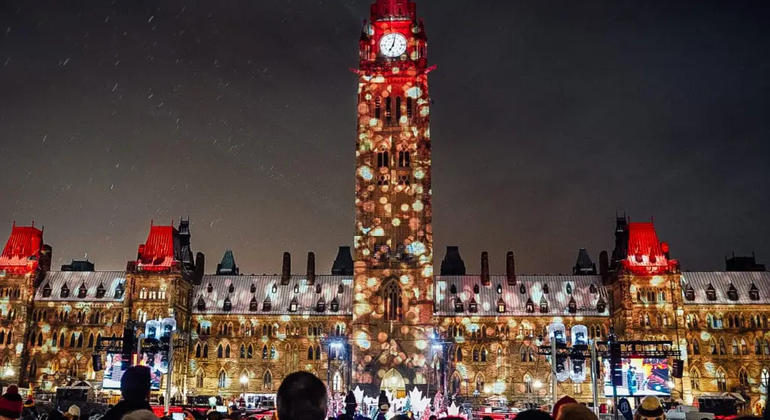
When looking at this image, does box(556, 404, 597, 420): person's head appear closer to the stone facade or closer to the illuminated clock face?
the stone facade

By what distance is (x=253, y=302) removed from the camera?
276ft

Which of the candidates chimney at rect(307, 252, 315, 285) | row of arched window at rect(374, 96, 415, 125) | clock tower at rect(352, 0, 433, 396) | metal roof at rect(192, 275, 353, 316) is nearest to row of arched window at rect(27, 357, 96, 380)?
metal roof at rect(192, 275, 353, 316)

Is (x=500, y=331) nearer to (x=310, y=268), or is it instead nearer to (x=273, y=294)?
(x=310, y=268)

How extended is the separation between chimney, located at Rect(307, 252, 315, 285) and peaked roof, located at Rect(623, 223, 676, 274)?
35.1 metres

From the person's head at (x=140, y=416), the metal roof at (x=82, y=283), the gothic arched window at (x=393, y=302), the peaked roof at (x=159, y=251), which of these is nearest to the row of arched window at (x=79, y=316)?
the metal roof at (x=82, y=283)

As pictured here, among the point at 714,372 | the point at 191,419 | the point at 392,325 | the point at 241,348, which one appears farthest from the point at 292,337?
the point at 191,419

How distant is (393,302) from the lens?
70.1 m

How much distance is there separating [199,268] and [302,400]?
86.1 m

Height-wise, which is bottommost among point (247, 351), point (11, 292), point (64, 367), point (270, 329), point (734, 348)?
point (64, 367)

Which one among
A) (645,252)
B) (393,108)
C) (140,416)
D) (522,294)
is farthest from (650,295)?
(140,416)

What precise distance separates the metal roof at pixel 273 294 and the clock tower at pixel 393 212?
45.9ft

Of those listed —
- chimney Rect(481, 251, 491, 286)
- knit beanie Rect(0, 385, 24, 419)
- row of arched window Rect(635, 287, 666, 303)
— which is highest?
chimney Rect(481, 251, 491, 286)

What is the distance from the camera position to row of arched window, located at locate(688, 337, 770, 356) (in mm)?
76688

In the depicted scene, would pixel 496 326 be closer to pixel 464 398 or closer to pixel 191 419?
pixel 464 398
